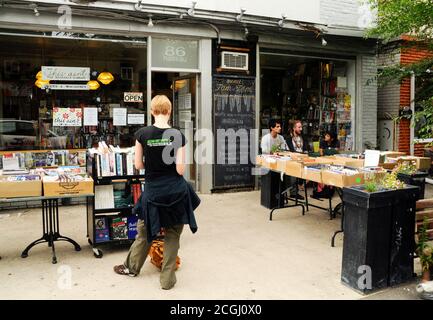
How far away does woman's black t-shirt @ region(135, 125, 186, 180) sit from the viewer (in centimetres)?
469

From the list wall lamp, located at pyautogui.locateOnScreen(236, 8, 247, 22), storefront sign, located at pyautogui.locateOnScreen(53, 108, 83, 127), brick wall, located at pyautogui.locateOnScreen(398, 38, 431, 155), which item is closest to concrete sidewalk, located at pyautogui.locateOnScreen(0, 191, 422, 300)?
storefront sign, located at pyautogui.locateOnScreen(53, 108, 83, 127)

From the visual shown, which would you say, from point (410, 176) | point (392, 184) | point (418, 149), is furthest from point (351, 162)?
point (418, 149)

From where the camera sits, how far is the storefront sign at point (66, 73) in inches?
331

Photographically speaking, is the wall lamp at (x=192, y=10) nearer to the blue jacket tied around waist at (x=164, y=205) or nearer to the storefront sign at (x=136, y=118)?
the storefront sign at (x=136, y=118)

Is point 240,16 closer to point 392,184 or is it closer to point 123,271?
point 392,184

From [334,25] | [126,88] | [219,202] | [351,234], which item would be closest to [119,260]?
[351,234]

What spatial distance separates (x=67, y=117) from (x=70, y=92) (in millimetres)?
492

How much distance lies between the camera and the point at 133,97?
912 cm

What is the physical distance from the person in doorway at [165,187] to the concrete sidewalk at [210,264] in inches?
20.4

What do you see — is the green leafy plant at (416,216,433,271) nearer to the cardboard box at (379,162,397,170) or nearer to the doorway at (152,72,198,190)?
the cardboard box at (379,162,397,170)

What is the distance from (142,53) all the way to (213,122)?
2076 millimetres

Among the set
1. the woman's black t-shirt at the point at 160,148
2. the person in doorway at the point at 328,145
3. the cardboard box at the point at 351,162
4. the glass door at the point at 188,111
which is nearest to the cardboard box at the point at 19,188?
the woman's black t-shirt at the point at 160,148
